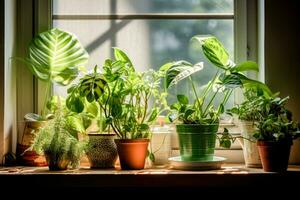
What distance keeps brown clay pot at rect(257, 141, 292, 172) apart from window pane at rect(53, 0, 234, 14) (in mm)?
670

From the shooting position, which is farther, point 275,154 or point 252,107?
point 252,107

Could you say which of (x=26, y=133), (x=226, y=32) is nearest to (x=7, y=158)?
(x=26, y=133)

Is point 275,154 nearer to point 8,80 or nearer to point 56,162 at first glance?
point 56,162

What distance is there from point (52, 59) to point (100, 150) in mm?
428

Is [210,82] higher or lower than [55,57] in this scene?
lower

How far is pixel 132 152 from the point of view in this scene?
1.68 meters

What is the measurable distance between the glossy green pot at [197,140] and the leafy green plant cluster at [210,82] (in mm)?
35

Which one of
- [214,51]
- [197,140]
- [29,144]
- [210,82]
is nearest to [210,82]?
[210,82]

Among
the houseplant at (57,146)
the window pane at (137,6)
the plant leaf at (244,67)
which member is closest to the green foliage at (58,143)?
the houseplant at (57,146)

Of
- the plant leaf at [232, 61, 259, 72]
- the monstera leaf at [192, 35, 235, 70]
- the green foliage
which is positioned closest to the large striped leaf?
the green foliage
